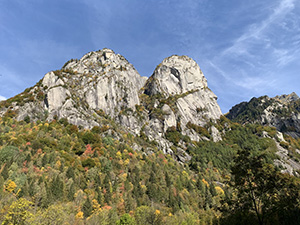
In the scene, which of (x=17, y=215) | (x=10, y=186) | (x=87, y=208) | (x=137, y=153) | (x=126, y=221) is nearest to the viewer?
(x=17, y=215)

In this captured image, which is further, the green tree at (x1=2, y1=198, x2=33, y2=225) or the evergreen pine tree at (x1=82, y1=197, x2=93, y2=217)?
the evergreen pine tree at (x1=82, y1=197, x2=93, y2=217)

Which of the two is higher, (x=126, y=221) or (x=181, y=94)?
(x=181, y=94)

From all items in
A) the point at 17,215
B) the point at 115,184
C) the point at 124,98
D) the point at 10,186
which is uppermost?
the point at 124,98

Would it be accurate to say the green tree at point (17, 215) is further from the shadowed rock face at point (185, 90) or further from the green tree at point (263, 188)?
the shadowed rock face at point (185, 90)

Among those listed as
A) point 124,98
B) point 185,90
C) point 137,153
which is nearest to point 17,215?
point 137,153

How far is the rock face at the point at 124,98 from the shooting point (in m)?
99.9

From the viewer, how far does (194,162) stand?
3829 inches

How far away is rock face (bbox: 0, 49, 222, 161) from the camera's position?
3935 inches

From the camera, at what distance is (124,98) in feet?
443

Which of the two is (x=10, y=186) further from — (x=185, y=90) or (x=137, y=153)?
(x=185, y=90)

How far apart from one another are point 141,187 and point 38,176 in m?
31.8

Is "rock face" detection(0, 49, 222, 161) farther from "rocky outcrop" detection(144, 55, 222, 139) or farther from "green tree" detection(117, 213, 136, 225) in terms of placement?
"green tree" detection(117, 213, 136, 225)

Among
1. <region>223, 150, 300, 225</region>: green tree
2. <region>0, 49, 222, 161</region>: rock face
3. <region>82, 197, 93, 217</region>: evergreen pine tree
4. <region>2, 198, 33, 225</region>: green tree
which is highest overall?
<region>0, 49, 222, 161</region>: rock face

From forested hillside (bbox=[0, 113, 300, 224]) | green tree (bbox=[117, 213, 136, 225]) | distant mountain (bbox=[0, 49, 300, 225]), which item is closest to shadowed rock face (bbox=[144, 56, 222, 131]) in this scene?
distant mountain (bbox=[0, 49, 300, 225])
